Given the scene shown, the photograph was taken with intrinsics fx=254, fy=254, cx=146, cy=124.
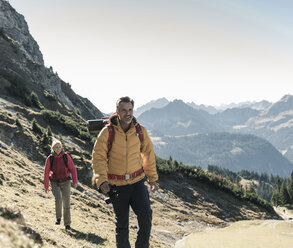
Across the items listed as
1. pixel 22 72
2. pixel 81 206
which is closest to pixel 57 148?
pixel 81 206

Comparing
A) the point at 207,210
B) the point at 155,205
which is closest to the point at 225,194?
the point at 207,210

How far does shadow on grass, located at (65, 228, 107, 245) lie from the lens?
1044 centimetres

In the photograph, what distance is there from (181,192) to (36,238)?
40555 millimetres

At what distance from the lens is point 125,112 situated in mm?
6887

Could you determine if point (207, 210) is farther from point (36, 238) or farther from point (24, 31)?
point (24, 31)

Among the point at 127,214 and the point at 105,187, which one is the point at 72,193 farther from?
the point at 105,187

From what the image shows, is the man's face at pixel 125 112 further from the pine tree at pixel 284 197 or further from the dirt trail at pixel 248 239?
the pine tree at pixel 284 197

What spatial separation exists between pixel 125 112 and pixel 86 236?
6787mm

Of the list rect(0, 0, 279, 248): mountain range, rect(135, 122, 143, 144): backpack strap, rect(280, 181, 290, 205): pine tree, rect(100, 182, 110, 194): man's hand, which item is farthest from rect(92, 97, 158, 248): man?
rect(280, 181, 290, 205): pine tree

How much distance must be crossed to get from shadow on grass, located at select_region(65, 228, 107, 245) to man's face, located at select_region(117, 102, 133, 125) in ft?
20.0

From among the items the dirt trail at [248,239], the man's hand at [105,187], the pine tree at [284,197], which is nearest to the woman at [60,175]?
the man's hand at [105,187]

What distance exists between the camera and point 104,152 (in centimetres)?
668

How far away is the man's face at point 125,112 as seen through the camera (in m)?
6.88

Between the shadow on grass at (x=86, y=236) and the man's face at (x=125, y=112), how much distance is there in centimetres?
609
